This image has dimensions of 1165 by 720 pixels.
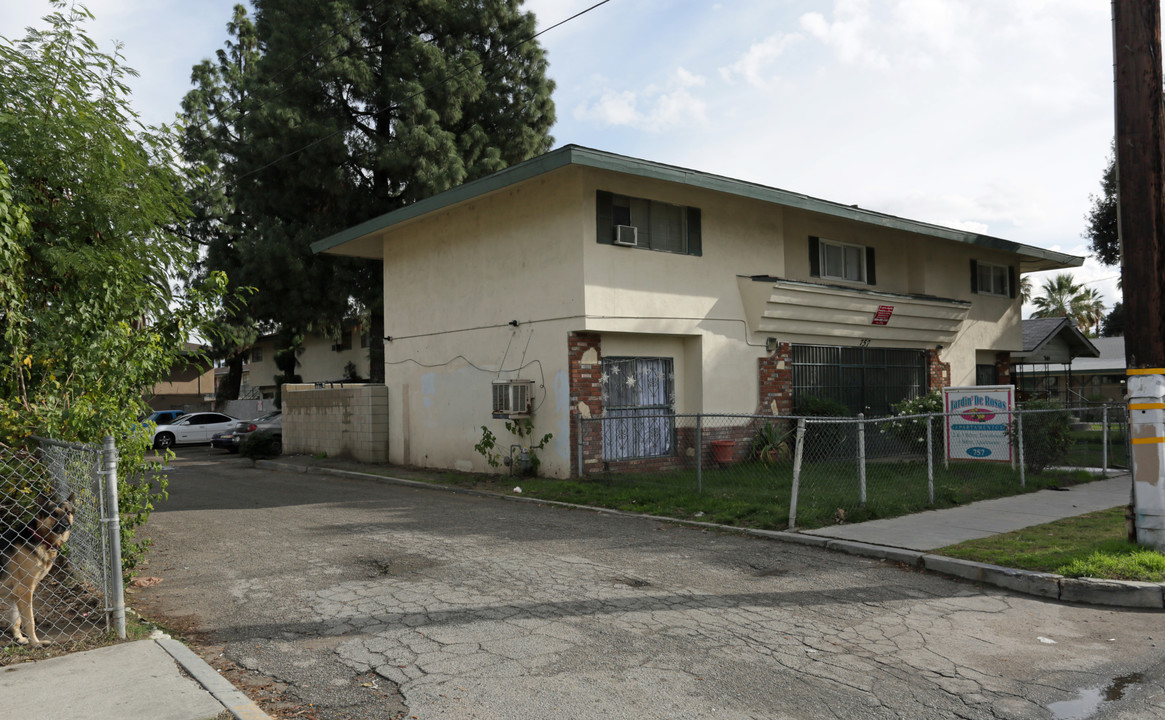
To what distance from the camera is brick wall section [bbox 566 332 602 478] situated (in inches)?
575

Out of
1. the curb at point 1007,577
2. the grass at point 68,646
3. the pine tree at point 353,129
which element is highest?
the pine tree at point 353,129

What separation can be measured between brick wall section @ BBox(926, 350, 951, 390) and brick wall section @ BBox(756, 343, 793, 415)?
5.47m

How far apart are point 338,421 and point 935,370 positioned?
15.2 meters

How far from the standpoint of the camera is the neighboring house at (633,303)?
1477 centimetres

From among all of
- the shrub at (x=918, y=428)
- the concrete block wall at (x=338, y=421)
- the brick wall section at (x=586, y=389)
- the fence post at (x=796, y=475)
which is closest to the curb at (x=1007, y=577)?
the fence post at (x=796, y=475)

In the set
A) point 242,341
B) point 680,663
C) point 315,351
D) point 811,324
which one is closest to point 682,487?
point 811,324

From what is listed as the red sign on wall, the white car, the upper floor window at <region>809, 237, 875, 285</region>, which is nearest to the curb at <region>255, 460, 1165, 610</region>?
the upper floor window at <region>809, 237, 875, 285</region>

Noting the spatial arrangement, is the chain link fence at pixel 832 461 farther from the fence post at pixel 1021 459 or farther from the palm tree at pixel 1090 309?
the palm tree at pixel 1090 309

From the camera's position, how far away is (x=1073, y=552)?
27.0 ft

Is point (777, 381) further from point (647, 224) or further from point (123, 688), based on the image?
point (123, 688)

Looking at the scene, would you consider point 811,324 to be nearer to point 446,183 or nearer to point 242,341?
point 446,183

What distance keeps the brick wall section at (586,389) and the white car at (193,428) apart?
20.8 m

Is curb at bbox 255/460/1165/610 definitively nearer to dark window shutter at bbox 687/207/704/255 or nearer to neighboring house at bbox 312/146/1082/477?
neighboring house at bbox 312/146/1082/477

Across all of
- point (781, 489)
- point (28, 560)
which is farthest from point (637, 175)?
point (28, 560)
